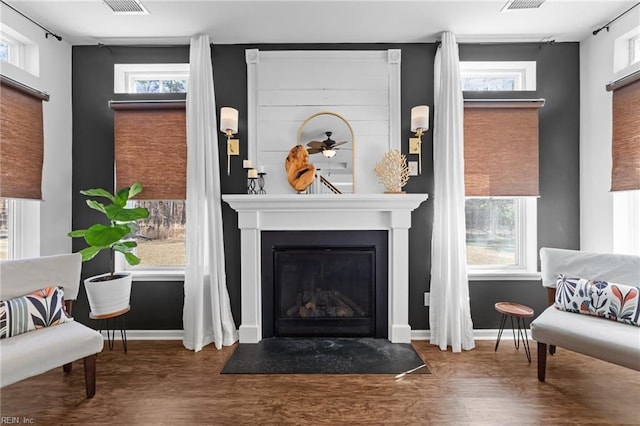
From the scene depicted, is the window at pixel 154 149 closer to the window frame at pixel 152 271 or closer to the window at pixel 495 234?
the window frame at pixel 152 271

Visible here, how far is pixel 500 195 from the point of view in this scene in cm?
267

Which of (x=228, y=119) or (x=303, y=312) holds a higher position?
(x=228, y=119)

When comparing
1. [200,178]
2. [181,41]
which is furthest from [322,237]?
[181,41]

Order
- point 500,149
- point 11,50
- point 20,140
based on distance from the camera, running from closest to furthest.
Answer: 1. point 20,140
2. point 11,50
3. point 500,149

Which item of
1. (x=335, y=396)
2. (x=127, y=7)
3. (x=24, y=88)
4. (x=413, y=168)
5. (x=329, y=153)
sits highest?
(x=127, y=7)

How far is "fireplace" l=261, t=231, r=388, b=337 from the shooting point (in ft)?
8.65

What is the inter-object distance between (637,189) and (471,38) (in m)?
1.80

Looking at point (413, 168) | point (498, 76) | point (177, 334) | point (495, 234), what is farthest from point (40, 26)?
point (495, 234)

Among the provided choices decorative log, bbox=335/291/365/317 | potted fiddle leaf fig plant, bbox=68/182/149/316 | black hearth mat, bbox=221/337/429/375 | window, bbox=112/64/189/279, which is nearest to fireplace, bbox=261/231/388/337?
decorative log, bbox=335/291/365/317

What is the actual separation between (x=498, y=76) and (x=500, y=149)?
76 centimetres

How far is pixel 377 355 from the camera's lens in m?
2.32

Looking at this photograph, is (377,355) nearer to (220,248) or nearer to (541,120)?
(220,248)

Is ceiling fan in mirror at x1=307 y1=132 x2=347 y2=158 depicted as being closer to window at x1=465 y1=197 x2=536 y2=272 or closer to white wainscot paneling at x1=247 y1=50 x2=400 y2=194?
white wainscot paneling at x1=247 y1=50 x2=400 y2=194

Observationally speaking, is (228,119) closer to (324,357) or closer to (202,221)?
(202,221)
